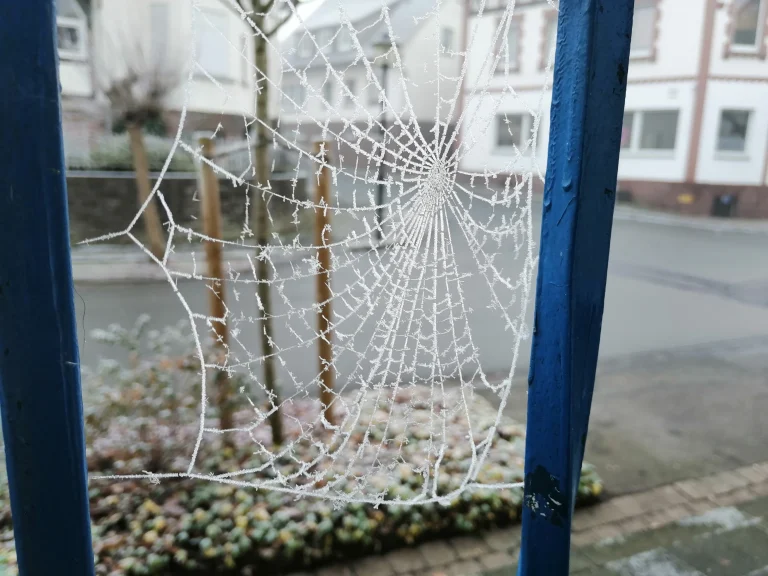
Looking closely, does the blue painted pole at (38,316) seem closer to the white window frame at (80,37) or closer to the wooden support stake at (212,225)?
the wooden support stake at (212,225)

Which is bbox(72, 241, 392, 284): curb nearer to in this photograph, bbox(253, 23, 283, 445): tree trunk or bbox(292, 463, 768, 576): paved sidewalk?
bbox(253, 23, 283, 445): tree trunk

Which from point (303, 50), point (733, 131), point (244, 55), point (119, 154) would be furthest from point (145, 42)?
point (733, 131)

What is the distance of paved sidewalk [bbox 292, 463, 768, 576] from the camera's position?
102 inches

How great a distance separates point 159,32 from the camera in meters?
8.30

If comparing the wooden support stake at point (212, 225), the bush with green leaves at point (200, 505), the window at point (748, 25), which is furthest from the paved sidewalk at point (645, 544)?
the window at point (748, 25)

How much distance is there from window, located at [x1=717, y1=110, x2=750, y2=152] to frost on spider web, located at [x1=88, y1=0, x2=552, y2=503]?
38.5ft

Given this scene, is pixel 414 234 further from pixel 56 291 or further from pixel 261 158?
pixel 56 291

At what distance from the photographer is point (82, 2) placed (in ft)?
24.2

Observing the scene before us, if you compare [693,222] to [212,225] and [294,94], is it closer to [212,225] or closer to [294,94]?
[294,94]

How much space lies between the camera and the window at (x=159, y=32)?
8.05 meters

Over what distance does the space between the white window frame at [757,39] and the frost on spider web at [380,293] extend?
1203 cm

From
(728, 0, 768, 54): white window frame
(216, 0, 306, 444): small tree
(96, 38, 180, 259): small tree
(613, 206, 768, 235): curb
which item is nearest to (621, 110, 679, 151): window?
(613, 206, 768, 235): curb

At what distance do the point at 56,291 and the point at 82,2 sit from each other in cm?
793

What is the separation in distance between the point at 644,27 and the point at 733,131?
351 centimetres
